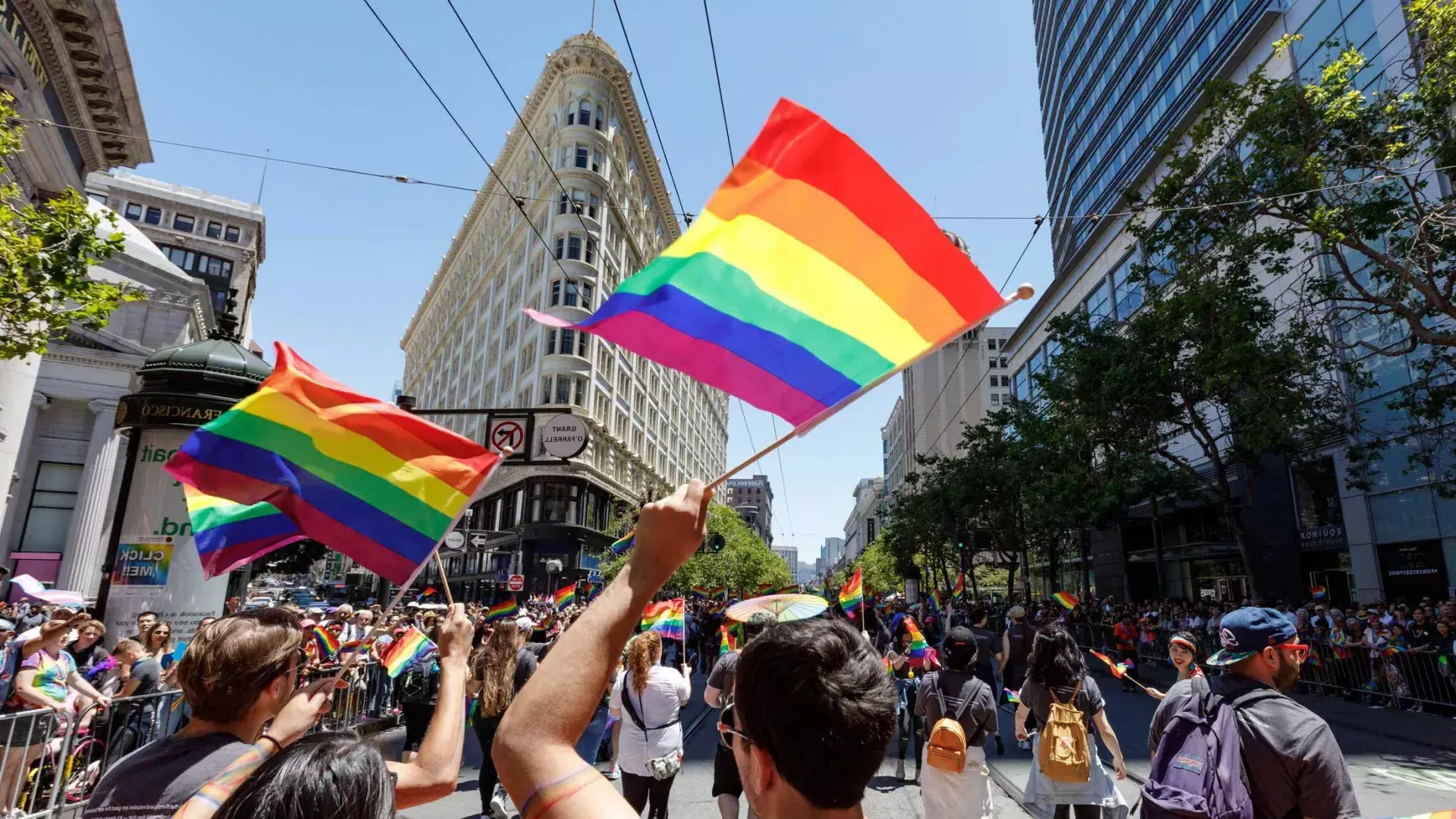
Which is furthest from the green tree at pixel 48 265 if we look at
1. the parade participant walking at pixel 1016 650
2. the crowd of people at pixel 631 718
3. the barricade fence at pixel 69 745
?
the parade participant walking at pixel 1016 650

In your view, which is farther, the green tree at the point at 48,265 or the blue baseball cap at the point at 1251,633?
the green tree at the point at 48,265

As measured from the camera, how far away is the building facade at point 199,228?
71.6 metres

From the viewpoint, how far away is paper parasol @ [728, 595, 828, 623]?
8484 mm

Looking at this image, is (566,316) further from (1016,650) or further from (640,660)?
(640,660)

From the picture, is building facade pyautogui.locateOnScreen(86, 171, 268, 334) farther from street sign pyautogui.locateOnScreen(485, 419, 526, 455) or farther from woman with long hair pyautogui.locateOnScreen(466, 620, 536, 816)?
woman with long hair pyautogui.locateOnScreen(466, 620, 536, 816)

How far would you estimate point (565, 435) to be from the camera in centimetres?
1195

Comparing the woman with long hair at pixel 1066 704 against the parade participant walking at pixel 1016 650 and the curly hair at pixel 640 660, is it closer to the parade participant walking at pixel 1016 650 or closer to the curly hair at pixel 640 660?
the curly hair at pixel 640 660

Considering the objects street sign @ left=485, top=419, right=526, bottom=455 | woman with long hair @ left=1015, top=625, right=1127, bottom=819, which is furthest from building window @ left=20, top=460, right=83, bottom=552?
woman with long hair @ left=1015, top=625, right=1127, bottom=819

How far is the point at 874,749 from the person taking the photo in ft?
5.35

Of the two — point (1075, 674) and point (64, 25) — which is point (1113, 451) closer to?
point (1075, 674)

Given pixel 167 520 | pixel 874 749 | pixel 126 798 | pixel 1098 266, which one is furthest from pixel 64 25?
pixel 1098 266

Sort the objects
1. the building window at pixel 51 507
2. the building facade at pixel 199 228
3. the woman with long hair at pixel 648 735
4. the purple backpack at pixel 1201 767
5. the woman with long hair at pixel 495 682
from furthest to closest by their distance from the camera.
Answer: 1. the building facade at pixel 199 228
2. the building window at pixel 51 507
3. the woman with long hair at pixel 495 682
4. the woman with long hair at pixel 648 735
5. the purple backpack at pixel 1201 767

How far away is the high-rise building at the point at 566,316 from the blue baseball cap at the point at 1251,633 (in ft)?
121

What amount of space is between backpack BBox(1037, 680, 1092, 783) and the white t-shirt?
2515 mm
